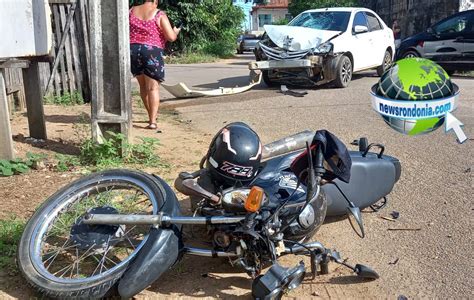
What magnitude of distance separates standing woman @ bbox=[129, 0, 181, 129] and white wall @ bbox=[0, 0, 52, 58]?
Result: 1143 millimetres

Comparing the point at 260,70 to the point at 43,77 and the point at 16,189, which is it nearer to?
the point at 43,77

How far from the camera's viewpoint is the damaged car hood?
1063 cm

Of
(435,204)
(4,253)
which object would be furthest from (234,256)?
(435,204)

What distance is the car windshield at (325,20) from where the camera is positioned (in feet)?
37.2

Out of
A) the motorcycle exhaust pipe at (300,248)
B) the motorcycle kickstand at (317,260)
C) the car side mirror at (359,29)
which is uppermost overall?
the car side mirror at (359,29)

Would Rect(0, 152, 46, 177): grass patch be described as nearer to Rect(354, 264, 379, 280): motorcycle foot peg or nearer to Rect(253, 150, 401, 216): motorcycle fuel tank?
Rect(253, 150, 401, 216): motorcycle fuel tank

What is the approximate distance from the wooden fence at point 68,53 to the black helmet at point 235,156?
6443 millimetres

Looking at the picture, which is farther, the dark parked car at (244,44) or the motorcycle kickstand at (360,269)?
the dark parked car at (244,44)

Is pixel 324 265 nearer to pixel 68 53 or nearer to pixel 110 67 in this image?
pixel 110 67

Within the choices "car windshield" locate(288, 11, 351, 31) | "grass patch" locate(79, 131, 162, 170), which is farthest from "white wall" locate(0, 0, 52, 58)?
"car windshield" locate(288, 11, 351, 31)

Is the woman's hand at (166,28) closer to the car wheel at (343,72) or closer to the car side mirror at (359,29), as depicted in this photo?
the car wheel at (343,72)

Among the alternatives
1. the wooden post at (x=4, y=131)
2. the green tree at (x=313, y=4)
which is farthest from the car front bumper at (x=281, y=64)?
the green tree at (x=313, y=4)

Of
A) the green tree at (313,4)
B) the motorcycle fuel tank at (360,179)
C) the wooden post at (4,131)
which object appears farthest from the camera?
the green tree at (313,4)

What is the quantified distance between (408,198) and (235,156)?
1.97 metres
